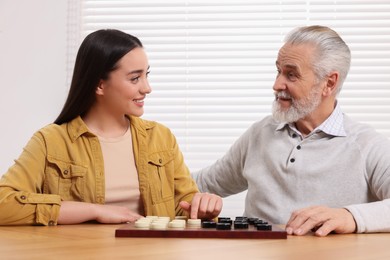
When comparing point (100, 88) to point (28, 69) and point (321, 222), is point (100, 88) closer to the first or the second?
point (321, 222)

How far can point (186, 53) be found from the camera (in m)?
3.40

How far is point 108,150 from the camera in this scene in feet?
7.40

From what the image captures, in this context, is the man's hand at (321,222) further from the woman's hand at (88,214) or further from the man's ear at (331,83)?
the man's ear at (331,83)

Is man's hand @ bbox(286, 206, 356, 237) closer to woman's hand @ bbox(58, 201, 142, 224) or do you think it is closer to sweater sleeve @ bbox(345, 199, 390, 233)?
sweater sleeve @ bbox(345, 199, 390, 233)

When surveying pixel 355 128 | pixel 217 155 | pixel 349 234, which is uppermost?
pixel 355 128

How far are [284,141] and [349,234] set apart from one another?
0.72 m

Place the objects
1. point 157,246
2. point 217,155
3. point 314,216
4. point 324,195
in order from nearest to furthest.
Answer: point 157,246 < point 314,216 < point 324,195 < point 217,155

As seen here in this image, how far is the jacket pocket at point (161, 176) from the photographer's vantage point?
2240 millimetres

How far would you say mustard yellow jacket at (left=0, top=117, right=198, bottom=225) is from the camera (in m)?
1.89

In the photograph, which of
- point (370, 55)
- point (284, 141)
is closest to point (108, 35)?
point (284, 141)

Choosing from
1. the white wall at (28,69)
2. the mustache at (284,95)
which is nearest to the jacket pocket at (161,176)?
the mustache at (284,95)

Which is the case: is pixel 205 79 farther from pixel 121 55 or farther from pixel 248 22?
pixel 121 55

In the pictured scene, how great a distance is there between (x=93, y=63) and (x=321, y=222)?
1.04 m

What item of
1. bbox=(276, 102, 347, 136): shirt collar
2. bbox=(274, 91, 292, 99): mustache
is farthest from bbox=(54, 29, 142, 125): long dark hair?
bbox=(276, 102, 347, 136): shirt collar
